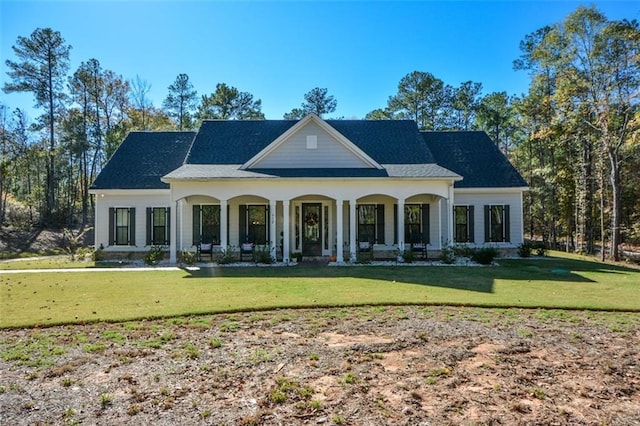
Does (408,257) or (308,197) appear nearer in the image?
(408,257)

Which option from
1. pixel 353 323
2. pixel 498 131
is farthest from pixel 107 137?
pixel 498 131

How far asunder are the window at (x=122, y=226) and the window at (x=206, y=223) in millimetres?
2955

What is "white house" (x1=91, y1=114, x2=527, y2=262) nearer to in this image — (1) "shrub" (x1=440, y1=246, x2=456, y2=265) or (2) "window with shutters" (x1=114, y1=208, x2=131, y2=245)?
(2) "window with shutters" (x1=114, y1=208, x2=131, y2=245)

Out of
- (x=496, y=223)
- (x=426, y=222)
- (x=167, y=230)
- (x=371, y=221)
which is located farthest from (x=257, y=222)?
(x=496, y=223)


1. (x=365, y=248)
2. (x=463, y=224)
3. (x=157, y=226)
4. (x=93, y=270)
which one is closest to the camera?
(x=93, y=270)

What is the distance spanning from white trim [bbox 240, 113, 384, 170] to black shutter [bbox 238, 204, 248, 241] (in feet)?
5.92

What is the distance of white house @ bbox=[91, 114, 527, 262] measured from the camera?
14.9 m

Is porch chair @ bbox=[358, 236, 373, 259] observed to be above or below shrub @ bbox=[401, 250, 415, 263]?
above

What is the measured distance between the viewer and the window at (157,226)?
17.0 metres

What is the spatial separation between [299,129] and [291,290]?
8.62m

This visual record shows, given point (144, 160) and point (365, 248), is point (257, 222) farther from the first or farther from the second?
point (144, 160)

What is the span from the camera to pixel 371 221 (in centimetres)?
1684

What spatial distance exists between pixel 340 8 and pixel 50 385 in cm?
1364

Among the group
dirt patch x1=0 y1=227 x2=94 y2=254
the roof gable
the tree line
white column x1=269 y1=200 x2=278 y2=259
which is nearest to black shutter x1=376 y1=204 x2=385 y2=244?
the roof gable
